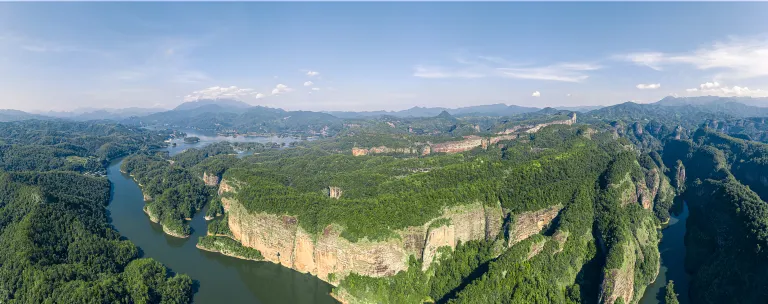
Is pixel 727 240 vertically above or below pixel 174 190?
below

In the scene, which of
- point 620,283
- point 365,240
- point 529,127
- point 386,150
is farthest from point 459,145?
point 365,240

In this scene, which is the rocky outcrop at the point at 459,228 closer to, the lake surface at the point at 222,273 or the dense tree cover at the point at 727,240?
the lake surface at the point at 222,273

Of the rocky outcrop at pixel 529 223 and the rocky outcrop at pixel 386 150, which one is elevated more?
the rocky outcrop at pixel 386 150

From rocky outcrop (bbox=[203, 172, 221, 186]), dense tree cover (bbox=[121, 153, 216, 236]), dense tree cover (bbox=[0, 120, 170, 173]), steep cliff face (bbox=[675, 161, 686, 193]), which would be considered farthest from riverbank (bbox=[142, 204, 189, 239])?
steep cliff face (bbox=[675, 161, 686, 193])

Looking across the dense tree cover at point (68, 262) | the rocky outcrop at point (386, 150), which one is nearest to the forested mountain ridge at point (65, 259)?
the dense tree cover at point (68, 262)

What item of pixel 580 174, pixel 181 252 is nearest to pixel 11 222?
pixel 181 252

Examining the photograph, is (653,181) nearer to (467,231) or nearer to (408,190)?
(467,231)

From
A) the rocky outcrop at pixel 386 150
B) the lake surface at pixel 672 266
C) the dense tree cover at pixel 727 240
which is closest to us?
the dense tree cover at pixel 727 240

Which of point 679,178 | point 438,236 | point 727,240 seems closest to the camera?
point 438,236
